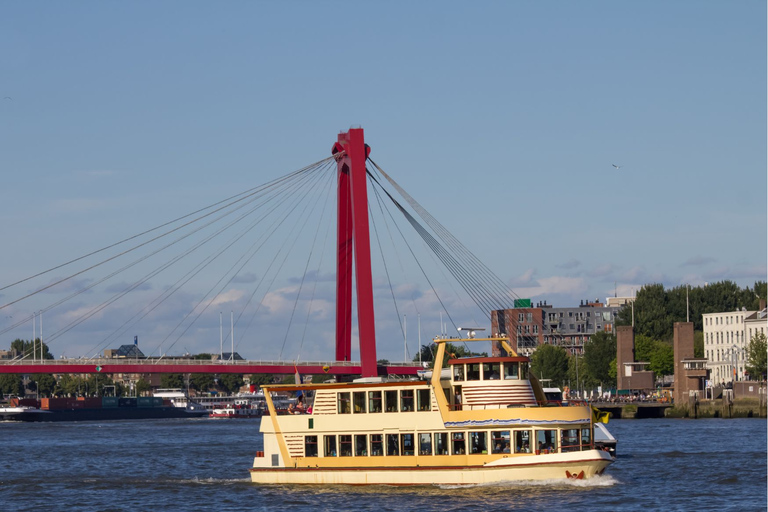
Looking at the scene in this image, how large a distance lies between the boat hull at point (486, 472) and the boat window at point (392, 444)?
72cm

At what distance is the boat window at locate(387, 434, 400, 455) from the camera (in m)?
46.0

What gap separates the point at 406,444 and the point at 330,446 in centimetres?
339

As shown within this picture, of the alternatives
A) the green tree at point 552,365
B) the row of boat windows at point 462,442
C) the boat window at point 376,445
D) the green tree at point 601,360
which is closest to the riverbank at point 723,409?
the green tree at point 601,360

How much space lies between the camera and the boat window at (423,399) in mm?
45469

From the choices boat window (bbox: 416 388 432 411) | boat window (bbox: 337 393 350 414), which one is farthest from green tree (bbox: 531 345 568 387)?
boat window (bbox: 416 388 432 411)

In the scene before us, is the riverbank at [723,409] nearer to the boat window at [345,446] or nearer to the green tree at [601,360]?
the green tree at [601,360]

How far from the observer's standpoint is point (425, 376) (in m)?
45.9

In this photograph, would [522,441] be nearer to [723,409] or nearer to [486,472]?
[486,472]

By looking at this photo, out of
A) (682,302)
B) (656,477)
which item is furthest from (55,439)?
(682,302)

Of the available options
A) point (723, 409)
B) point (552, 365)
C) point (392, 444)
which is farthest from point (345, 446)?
point (552, 365)

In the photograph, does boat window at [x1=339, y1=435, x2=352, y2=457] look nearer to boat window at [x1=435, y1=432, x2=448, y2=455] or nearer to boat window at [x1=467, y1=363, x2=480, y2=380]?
boat window at [x1=435, y1=432, x2=448, y2=455]

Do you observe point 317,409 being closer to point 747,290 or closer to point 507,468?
point 507,468

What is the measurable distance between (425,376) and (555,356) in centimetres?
12863

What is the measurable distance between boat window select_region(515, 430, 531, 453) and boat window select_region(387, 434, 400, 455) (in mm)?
4823
